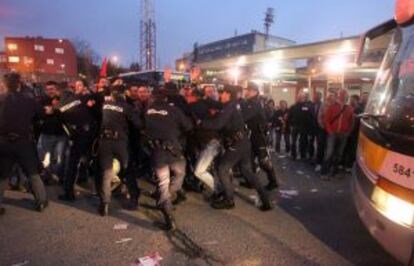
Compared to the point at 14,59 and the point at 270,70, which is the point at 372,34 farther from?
the point at 14,59

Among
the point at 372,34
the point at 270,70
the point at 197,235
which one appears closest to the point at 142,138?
the point at 197,235

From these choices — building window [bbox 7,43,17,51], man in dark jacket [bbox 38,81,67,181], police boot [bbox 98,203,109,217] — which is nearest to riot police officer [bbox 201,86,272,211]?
police boot [bbox 98,203,109,217]

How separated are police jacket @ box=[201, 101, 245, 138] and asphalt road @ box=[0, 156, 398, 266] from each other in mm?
1194

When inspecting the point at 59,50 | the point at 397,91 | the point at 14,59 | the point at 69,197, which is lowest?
the point at 69,197

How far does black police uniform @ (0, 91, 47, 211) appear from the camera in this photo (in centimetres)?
641

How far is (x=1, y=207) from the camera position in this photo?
6.66 metres

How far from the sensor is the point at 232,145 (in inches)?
267

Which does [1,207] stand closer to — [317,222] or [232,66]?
[317,222]

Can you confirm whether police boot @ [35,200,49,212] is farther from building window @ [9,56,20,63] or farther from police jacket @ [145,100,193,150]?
building window @ [9,56,20,63]

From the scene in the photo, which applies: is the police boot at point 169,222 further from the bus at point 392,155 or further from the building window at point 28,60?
the building window at point 28,60

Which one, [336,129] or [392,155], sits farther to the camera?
[336,129]

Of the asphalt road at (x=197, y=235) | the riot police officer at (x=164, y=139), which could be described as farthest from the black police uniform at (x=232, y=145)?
the riot police officer at (x=164, y=139)

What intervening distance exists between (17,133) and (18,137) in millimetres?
59

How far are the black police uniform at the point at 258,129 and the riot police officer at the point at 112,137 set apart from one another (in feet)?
5.97
